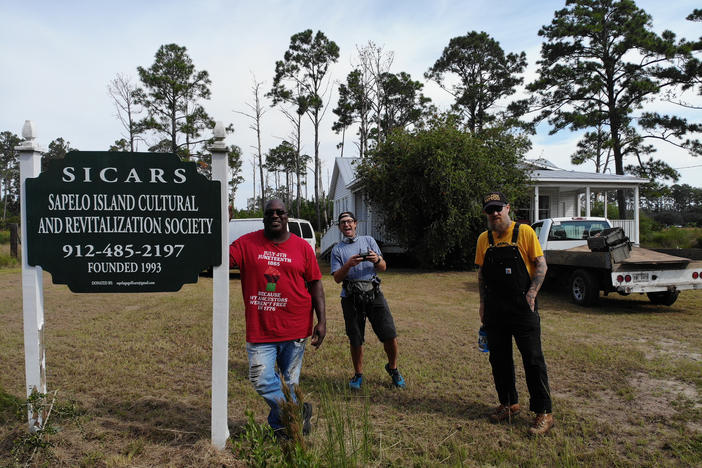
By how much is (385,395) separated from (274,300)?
5.84 feet

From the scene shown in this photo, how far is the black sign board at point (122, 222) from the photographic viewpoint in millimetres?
3051

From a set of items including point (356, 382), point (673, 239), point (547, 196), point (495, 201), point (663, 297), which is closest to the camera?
point (495, 201)

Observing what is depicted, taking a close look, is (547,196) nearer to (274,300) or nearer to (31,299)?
(274,300)

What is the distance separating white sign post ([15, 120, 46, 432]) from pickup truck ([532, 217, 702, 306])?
7.68 m

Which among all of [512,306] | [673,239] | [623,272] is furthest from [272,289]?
[673,239]

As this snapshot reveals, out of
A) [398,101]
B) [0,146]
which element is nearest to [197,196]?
[398,101]

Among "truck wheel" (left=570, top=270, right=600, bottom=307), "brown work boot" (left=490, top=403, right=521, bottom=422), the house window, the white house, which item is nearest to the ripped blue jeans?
"brown work boot" (left=490, top=403, right=521, bottom=422)

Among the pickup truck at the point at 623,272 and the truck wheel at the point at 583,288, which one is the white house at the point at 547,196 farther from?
the truck wheel at the point at 583,288

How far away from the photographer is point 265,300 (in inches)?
119

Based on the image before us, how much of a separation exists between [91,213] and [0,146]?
7675 centimetres

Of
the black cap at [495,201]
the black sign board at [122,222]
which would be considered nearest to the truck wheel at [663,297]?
the black cap at [495,201]

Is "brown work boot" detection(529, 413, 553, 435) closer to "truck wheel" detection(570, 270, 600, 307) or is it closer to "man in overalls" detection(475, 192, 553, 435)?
"man in overalls" detection(475, 192, 553, 435)

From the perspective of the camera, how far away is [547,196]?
21312 mm

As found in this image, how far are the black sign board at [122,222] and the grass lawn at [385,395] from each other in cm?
95
